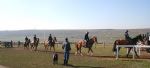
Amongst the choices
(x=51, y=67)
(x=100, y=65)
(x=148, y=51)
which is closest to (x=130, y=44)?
(x=148, y=51)

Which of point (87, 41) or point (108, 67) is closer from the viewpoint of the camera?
point (108, 67)

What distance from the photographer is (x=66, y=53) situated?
92.7 ft

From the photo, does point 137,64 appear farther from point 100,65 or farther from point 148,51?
point 148,51

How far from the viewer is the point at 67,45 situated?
92.6ft

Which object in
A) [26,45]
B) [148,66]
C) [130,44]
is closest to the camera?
[148,66]

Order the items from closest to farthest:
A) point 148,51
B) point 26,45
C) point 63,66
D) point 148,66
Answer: point 148,66 → point 63,66 → point 148,51 → point 26,45

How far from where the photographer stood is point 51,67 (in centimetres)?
2625

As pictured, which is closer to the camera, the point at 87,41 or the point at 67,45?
the point at 67,45

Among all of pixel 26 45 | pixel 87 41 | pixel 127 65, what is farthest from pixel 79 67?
pixel 26 45

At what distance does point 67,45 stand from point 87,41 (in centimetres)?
1018

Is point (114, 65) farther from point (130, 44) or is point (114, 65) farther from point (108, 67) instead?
point (130, 44)

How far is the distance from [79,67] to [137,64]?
154 inches

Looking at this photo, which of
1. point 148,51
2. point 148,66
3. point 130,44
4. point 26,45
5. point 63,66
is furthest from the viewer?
point 26,45

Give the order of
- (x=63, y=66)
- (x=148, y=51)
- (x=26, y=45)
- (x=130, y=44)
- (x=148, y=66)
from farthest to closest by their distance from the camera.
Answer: (x=26, y=45) → (x=148, y=51) → (x=130, y=44) → (x=63, y=66) → (x=148, y=66)
